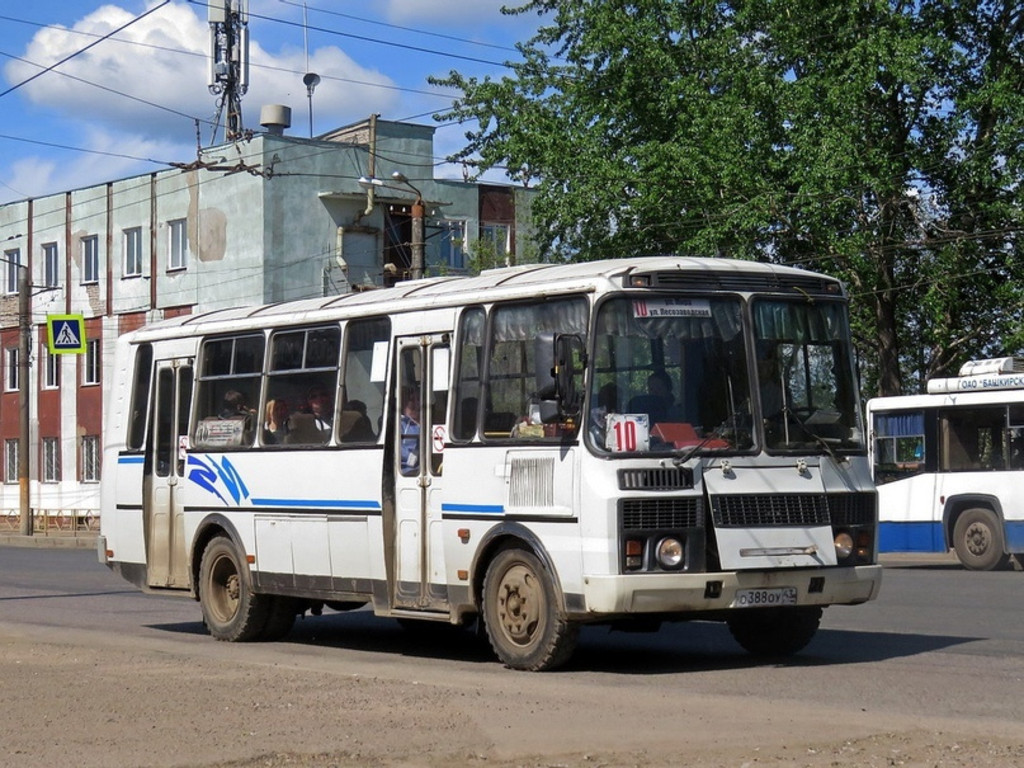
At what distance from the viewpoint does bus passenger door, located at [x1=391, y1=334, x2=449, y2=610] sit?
43.5ft

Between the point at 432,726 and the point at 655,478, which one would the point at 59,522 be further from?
the point at 432,726

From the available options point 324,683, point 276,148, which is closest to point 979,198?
point 276,148

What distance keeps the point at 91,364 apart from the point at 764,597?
44659 millimetres

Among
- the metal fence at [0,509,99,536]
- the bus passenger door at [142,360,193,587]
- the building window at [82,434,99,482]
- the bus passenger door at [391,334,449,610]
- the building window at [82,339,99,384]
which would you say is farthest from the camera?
the building window at [82,339,99,384]

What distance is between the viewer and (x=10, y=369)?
58.2 metres

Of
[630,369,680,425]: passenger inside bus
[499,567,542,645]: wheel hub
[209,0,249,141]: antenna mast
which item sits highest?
[209,0,249,141]: antenna mast

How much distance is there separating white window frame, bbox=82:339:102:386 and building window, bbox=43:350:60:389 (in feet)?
6.09

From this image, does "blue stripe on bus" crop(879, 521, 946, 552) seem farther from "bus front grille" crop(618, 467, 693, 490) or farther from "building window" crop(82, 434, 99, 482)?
"building window" crop(82, 434, 99, 482)

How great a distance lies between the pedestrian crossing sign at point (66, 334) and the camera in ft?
137

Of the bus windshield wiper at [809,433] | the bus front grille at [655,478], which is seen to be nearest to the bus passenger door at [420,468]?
the bus front grille at [655,478]

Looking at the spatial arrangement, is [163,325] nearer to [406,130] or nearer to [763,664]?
[763,664]

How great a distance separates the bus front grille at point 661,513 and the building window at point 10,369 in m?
49.4

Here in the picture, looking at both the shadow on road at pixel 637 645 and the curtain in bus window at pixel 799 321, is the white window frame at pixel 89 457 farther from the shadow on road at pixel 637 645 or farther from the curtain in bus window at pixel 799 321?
the curtain in bus window at pixel 799 321

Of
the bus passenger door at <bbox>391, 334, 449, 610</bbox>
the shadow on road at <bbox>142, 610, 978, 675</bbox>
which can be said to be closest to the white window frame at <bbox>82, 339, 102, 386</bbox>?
the shadow on road at <bbox>142, 610, 978, 675</bbox>
